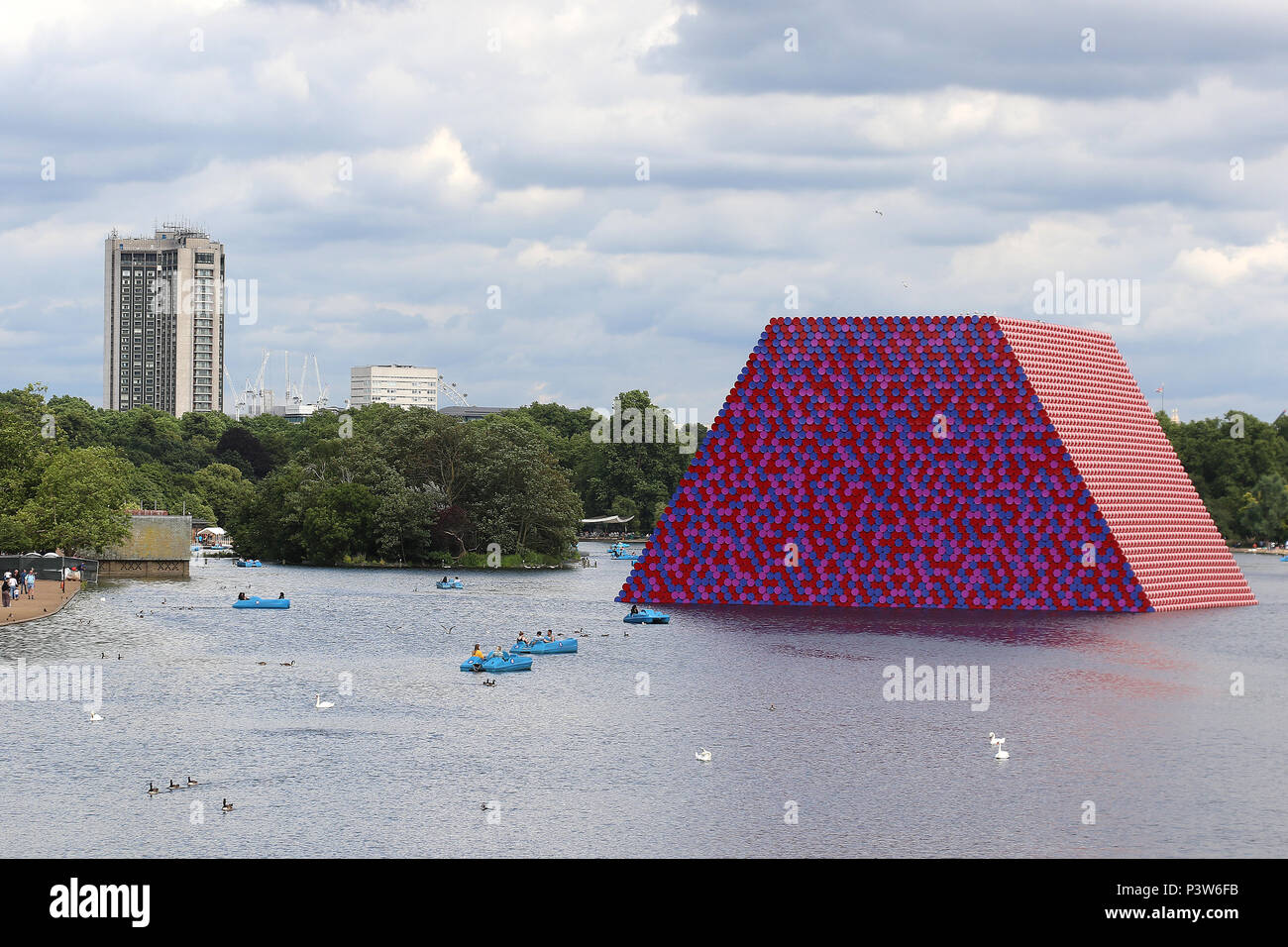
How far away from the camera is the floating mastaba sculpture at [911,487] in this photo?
85.8 meters

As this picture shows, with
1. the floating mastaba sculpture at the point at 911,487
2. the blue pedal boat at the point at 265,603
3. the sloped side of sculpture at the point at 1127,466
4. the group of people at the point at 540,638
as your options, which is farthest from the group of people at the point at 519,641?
the sloped side of sculpture at the point at 1127,466

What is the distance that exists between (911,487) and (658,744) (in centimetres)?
4339

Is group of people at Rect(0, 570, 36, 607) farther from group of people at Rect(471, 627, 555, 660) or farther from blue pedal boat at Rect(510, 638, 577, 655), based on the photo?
blue pedal boat at Rect(510, 638, 577, 655)

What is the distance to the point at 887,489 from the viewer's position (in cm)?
8725

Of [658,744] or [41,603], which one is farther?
[41,603]

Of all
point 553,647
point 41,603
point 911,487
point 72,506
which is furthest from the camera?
point 72,506

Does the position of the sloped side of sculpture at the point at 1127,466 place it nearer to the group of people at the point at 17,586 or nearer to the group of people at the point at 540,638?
the group of people at the point at 540,638

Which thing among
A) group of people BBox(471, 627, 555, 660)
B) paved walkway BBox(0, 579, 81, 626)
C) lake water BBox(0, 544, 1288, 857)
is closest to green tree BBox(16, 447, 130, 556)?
paved walkway BBox(0, 579, 81, 626)

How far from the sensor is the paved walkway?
79000 mm

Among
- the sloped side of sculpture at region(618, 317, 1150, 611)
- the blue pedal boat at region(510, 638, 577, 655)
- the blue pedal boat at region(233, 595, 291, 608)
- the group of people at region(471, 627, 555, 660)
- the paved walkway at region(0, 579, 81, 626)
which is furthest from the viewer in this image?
the blue pedal boat at region(233, 595, 291, 608)

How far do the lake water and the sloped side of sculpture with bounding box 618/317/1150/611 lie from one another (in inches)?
214

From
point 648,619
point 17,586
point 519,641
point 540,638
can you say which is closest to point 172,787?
point 519,641

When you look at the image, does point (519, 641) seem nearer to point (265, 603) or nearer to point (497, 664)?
point (497, 664)

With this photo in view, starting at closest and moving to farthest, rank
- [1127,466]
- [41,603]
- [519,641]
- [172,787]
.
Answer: [172,787] → [519,641] → [41,603] → [1127,466]
